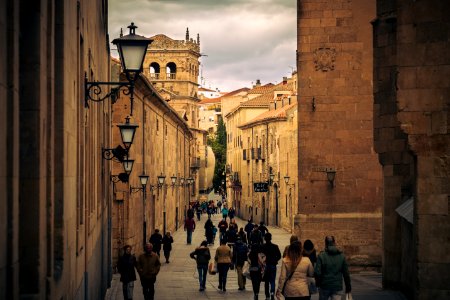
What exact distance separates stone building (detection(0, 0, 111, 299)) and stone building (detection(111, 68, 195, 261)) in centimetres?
1538

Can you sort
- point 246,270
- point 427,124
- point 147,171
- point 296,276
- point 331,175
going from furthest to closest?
point 147,171
point 331,175
point 246,270
point 427,124
point 296,276

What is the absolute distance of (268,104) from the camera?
82.7 m

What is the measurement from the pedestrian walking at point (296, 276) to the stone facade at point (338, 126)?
48.1 ft

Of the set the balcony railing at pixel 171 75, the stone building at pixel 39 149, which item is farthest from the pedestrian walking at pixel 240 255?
the balcony railing at pixel 171 75

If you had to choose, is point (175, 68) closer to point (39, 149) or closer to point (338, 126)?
point (338, 126)

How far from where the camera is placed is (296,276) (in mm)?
10359

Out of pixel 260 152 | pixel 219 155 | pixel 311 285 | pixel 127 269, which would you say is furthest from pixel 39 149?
pixel 219 155

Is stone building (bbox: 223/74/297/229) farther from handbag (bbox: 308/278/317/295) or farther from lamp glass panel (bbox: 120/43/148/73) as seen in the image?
handbag (bbox: 308/278/317/295)

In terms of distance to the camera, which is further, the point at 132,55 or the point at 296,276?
the point at 132,55

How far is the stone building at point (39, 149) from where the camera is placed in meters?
5.05

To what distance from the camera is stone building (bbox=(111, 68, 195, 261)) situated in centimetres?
2869

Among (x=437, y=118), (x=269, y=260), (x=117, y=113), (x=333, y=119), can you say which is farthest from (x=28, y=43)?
(x=117, y=113)

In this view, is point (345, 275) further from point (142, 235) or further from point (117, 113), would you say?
point (142, 235)

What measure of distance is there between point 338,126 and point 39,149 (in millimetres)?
19245
